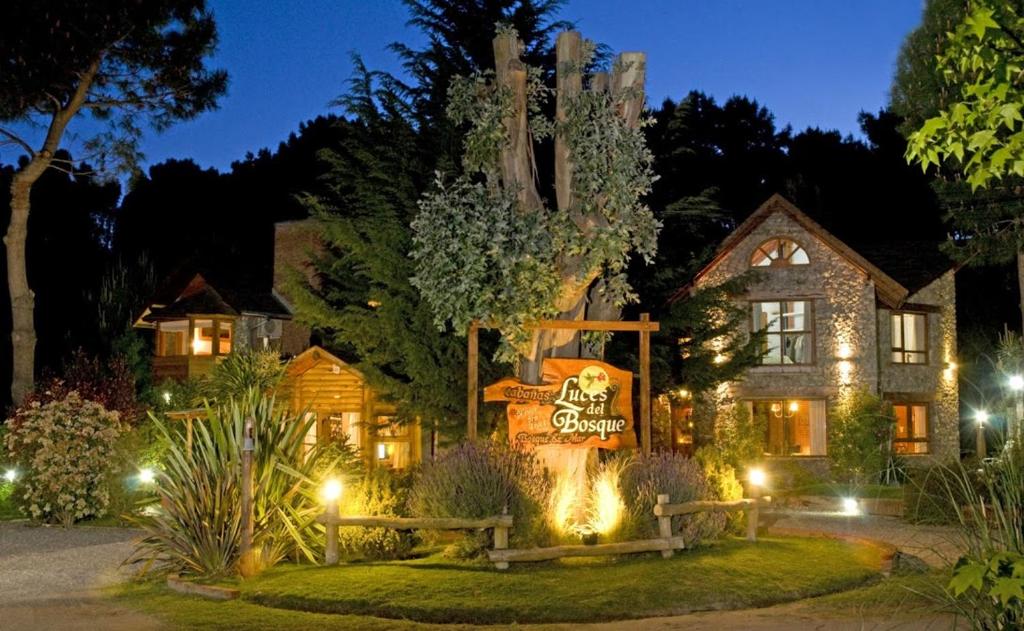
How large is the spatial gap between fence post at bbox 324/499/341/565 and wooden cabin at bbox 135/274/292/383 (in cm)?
2613

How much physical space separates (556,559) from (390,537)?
6.80 ft

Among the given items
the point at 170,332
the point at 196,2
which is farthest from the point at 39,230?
the point at 196,2

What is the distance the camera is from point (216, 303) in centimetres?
3969

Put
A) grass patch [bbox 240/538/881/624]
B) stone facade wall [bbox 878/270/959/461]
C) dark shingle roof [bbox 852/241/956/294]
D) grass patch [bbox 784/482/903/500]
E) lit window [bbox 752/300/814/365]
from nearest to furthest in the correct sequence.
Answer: grass patch [bbox 240/538/881/624] → grass patch [bbox 784/482/903/500] → lit window [bbox 752/300/814/365] → stone facade wall [bbox 878/270/959/461] → dark shingle roof [bbox 852/241/956/294]

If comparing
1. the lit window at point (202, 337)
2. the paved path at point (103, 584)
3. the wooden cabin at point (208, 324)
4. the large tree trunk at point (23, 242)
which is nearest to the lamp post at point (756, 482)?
the paved path at point (103, 584)

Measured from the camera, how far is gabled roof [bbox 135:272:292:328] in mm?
39531

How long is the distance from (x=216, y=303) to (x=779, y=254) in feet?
59.9

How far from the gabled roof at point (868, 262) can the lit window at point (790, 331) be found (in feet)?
5.44

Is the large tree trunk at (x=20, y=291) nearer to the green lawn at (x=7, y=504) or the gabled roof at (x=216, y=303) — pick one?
the green lawn at (x=7, y=504)

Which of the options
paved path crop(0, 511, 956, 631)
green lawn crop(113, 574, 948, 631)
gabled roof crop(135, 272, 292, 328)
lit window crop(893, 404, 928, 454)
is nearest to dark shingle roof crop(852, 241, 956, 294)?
lit window crop(893, 404, 928, 454)

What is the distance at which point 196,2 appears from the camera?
30.1 meters

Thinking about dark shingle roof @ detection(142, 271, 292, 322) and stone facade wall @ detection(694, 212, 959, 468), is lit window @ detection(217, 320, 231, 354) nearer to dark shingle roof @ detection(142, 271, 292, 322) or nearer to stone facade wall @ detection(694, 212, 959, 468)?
dark shingle roof @ detection(142, 271, 292, 322)

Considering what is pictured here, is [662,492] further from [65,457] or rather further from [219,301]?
[219,301]

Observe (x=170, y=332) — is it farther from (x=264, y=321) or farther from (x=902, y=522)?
(x=902, y=522)
